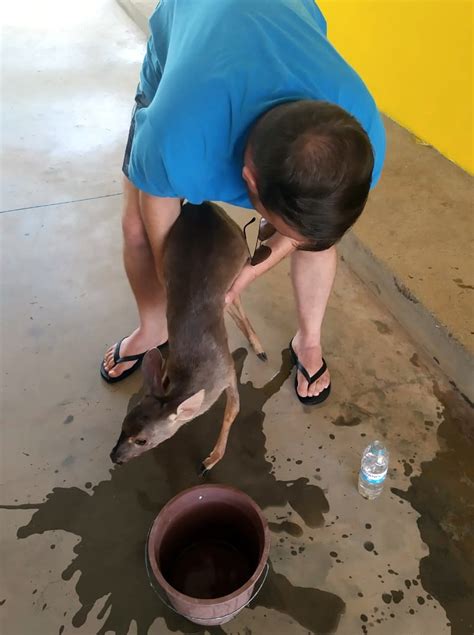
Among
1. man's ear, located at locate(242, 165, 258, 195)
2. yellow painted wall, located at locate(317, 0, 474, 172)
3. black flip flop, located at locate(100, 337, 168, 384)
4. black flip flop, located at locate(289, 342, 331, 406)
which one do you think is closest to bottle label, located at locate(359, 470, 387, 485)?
black flip flop, located at locate(289, 342, 331, 406)

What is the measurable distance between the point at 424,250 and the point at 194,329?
130 cm

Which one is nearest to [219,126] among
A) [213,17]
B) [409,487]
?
[213,17]

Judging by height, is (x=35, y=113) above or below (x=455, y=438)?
below

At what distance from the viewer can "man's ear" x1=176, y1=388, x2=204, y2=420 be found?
1843mm

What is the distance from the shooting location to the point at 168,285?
2092 millimetres

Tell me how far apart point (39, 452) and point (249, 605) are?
989 mm

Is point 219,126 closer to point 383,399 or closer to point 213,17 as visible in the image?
point 213,17

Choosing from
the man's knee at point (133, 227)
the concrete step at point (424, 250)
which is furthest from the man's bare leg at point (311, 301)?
the man's knee at point (133, 227)

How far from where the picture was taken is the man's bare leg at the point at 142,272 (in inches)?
80.6

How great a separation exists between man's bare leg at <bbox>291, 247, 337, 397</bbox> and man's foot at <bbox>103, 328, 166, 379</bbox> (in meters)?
0.65

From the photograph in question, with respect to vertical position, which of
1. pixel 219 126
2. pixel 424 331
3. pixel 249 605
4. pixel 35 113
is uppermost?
pixel 219 126

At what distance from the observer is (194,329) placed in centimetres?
205

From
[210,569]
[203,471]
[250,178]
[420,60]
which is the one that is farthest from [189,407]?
[420,60]

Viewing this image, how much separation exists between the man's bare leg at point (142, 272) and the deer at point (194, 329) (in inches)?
4.3
